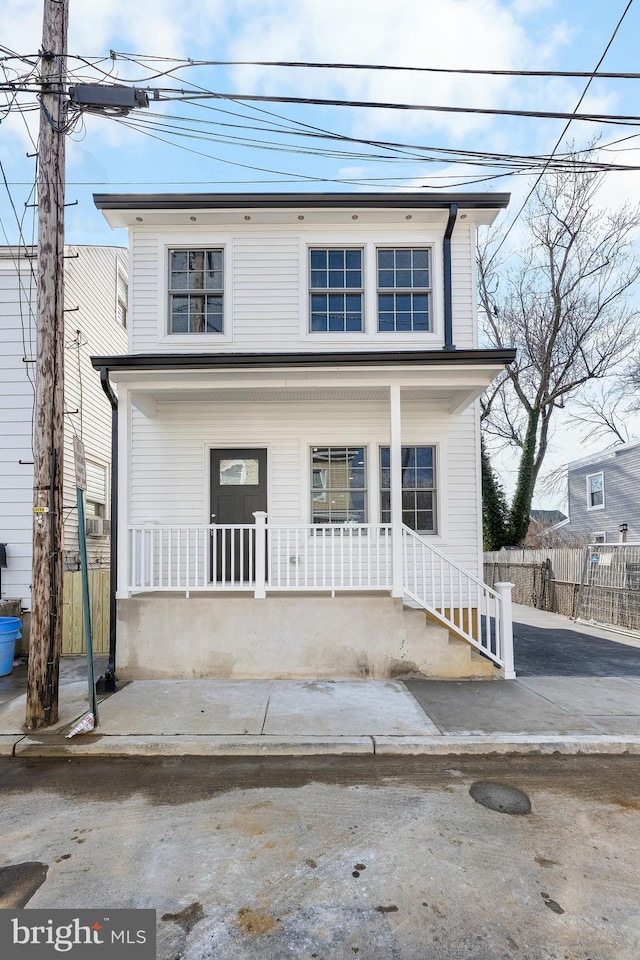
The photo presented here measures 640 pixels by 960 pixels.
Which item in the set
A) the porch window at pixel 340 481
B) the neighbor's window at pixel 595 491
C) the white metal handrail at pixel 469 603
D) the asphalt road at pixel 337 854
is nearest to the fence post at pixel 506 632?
the white metal handrail at pixel 469 603

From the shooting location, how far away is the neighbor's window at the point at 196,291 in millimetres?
8245

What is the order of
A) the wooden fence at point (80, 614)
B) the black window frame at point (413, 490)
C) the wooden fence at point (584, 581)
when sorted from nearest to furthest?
1. the wooden fence at point (80, 614)
2. the black window frame at point (413, 490)
3. the wooden fence at point (584, 581)

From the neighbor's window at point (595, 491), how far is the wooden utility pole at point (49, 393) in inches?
803

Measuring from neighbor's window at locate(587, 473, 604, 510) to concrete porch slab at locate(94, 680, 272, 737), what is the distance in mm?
18418

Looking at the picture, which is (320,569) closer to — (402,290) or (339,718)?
(339,718)

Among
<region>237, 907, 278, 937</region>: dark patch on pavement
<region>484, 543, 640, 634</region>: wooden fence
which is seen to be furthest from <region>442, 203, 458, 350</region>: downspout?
<region>237, 907, 278, 937</region>: dark patch on pavement

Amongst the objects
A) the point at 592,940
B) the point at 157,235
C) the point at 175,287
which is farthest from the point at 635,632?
the point at 157,235

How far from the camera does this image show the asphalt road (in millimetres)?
2377

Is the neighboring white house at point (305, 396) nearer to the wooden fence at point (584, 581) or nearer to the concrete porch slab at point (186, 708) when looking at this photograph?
the concrete porch slab at point (186, 708)

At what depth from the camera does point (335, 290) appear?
27.0ft

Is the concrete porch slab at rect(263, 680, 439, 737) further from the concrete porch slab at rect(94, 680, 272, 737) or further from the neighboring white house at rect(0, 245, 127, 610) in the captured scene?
the neighboring white house at rect(0, 245, 127, 610)

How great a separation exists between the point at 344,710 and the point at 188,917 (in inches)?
113

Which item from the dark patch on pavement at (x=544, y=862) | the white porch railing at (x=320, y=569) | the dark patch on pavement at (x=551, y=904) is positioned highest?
the white porch railing at (x=320, y=569)

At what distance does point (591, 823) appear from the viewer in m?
3.38
